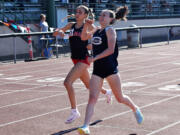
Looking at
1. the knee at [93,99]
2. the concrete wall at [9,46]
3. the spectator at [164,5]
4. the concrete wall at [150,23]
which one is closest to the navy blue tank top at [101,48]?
the knee at [93,99]

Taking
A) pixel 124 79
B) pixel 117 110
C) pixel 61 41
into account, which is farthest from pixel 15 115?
pixel 61 41

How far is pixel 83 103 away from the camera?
369 inches

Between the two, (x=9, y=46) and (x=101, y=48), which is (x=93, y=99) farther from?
(x=9, y=46)

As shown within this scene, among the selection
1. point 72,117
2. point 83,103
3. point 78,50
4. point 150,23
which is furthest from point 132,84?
point 150,23

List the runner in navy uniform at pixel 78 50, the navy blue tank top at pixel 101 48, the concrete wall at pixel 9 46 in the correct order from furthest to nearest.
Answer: the concrete wall at pixel 9 46, the runner in navy uniform at pixel 78 50, the navy blue tank top at pixel 101 48

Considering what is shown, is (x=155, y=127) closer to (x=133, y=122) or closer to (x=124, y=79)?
(x=133, y=122)

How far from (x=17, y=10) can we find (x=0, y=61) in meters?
7.94

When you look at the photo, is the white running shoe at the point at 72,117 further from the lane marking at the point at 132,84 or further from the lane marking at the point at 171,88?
the lane marking at the point at 132,84

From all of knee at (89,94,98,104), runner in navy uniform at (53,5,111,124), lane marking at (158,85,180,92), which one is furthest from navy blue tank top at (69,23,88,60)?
lane marking at (158,85,180,92)

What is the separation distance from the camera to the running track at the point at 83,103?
7.14 m

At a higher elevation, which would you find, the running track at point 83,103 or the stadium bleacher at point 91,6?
the stadium bleacher at point 91,6

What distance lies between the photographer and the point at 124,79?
41.9 ft

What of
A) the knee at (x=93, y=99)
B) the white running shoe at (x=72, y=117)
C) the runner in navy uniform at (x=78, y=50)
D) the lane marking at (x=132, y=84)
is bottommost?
the lane marking at (x=132, y=84)

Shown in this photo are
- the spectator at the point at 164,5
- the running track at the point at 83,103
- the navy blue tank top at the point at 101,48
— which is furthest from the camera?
the spectator at the point at 164,5
